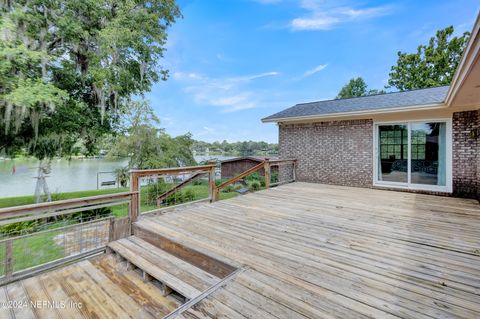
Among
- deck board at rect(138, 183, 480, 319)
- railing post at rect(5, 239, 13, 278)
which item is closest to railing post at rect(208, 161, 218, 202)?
deck board at rect(138, 183, 480, 319)

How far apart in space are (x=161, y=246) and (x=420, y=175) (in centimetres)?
708

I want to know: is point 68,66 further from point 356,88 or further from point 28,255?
point 356,88

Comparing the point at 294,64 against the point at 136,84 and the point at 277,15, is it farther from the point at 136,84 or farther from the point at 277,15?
the point at 136,84

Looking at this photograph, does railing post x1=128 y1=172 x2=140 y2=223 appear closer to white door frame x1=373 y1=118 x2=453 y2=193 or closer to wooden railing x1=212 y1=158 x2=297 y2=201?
wooden railing x1=212 y1=158 x2=297 y2=201

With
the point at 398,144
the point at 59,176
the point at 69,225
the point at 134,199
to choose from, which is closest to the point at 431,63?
the point at 398,144

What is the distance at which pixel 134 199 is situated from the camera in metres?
3.90

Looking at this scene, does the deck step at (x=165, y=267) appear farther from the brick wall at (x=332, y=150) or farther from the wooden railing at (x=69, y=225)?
the brick wall at (x=332, y=150)

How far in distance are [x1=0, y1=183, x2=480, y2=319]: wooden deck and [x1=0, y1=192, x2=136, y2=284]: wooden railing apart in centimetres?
19

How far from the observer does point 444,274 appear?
2158 mm

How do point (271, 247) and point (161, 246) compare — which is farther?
point (161, 246)

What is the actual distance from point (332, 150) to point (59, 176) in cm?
1752

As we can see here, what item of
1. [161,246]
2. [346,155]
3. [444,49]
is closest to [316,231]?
[161,246]

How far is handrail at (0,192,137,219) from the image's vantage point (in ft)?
8.12

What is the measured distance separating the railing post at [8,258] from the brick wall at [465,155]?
349 inches
